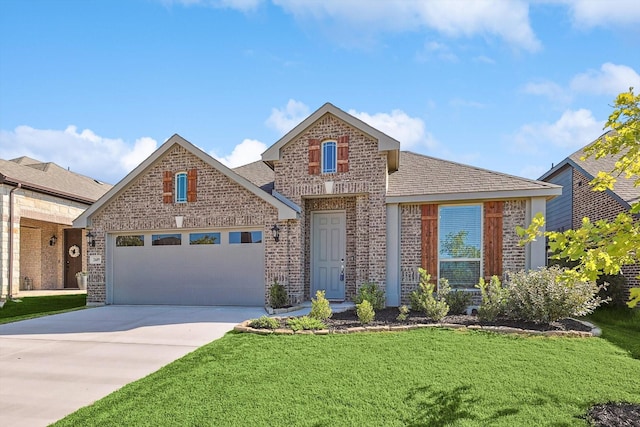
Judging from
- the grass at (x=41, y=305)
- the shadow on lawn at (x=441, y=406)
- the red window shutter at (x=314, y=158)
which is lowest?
the grass at (x=41, y=305)

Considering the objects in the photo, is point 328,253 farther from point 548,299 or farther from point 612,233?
point 612,233

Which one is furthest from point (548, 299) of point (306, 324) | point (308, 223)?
point (308, 223)

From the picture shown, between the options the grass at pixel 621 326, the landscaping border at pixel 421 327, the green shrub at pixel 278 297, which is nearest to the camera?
the grass at pixel 621 326

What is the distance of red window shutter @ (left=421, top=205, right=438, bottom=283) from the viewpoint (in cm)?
1086

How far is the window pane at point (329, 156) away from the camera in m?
11.7

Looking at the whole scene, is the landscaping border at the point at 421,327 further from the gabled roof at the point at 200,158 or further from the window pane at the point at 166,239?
the window pane at the point at 166,239

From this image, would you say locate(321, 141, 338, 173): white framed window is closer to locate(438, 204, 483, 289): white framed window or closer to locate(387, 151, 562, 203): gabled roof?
locate(387, 151, 562, 203): gabled roof

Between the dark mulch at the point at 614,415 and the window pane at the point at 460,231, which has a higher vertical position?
the window pane at the point at 460,231

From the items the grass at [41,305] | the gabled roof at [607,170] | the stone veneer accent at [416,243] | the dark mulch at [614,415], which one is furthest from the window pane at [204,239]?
the gabled roof at [607,170]

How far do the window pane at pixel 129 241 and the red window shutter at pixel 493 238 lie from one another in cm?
1000

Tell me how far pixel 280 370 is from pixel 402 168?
29.3 ft

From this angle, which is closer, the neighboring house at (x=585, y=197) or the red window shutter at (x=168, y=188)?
the neighboring house at (x=585, y=197)

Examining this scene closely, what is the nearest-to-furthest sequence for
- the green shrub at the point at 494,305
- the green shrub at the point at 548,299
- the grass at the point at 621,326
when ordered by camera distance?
the grass at the point at 621,326 → the green shrub at the point at 548,299 → the green shrub at the point at 494,305

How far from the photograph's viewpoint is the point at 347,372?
215 inches
